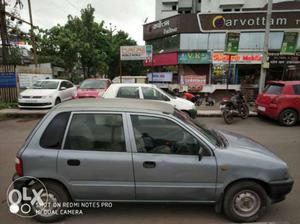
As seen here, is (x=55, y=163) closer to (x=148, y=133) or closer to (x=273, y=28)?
(x=148, y=133)

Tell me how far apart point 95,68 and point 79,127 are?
28.6 m

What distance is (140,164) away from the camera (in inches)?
124

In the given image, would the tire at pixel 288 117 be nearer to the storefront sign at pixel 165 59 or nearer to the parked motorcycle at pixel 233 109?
the parked motorcycle at pixel 233 109

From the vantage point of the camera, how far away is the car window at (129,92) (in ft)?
30.5

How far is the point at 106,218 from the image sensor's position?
341 cm

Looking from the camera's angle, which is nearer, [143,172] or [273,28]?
[143,172]

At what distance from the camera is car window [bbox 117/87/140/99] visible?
30.5ft

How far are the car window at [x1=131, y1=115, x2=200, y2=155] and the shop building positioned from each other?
14.6 meters

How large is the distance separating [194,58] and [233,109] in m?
8.93

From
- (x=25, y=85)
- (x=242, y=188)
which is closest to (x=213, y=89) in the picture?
(x=25, y=85)

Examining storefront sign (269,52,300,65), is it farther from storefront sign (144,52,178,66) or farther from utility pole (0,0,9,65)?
utility pole (0,0,9,65)

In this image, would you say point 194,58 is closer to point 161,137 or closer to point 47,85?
point 47,85

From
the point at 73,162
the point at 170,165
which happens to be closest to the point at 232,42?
the point at 170,165

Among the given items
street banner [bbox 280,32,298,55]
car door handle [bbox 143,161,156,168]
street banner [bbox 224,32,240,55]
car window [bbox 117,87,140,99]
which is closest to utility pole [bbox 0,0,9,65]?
car window [bbox 117,87,140,99]
